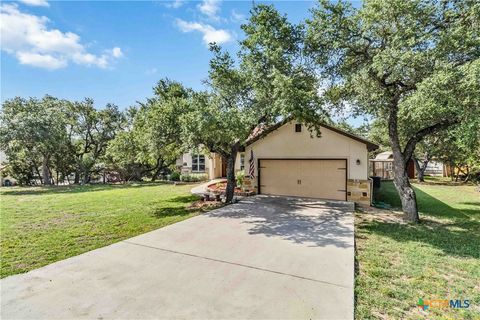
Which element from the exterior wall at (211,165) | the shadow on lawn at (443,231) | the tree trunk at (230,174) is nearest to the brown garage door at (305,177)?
the tree trunk at (230,174)

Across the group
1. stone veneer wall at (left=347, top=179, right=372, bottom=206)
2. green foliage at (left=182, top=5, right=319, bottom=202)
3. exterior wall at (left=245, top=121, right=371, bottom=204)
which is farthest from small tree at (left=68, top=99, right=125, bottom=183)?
stone veneer wall at (left=347, top=179, right=372, bottom=206)

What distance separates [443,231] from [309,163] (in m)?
6.22

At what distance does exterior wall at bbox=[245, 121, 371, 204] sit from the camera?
11914mm

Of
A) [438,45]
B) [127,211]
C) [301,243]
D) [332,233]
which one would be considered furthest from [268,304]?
[127,211]


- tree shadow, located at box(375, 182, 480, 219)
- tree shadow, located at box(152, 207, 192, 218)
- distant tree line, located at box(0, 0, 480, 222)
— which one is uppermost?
distant tree line, located at box(0, 0, 480, 222)

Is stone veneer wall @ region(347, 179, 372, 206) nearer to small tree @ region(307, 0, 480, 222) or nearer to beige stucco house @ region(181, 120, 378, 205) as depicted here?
beige stucco house @ region(181, 120, 378, 205)

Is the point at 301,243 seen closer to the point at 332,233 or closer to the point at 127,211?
the point at 332,233

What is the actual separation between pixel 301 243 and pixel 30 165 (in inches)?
1284

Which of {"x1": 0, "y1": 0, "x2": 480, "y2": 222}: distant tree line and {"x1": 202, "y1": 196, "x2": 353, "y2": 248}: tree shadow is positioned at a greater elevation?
{"x1": 0, "y1": 0, "x2": 480, "y2": 222}: distant tree line

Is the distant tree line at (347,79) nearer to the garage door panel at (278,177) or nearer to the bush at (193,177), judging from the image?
the garage door panel at (278,177)

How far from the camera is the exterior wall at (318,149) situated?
11.9 m

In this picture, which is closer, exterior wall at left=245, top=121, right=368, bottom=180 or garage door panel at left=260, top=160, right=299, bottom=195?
exterior wall at left=245, top=121, right=368, bottom=180

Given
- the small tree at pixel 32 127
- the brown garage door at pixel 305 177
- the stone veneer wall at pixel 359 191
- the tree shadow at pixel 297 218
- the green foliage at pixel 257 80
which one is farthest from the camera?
the small tree at pixel 32 127

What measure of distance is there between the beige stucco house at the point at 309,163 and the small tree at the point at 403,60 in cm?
252
